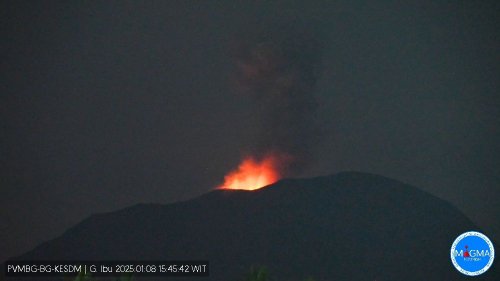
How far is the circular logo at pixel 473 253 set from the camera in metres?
23.6

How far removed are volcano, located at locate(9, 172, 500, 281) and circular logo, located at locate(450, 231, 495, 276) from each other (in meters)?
2.47

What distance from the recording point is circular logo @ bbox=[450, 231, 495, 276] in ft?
77.6

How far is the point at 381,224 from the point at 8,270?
17.0m

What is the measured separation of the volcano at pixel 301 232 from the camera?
25.6 meters

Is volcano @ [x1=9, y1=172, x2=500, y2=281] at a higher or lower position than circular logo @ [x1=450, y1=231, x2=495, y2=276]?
higher

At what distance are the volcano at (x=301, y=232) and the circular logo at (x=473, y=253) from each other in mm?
2465

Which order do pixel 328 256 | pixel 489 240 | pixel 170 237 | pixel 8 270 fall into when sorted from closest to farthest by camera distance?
pixel 8 270 → pixel 489 240 → pixel 170 237 → pixel 328 256

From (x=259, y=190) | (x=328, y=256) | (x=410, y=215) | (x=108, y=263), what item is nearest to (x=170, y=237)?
(x=108, y=263)

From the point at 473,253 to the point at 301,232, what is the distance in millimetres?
7886

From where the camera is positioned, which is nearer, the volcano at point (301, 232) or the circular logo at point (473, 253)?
the circular logo at point (473, 253)

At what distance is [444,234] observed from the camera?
28094 millimetres

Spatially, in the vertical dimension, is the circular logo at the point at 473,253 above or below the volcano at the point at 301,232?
below

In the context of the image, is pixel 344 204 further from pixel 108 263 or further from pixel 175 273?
pixel 108 263

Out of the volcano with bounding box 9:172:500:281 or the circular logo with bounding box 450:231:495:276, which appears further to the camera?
the volcano with bounding box 9:172:500:281
